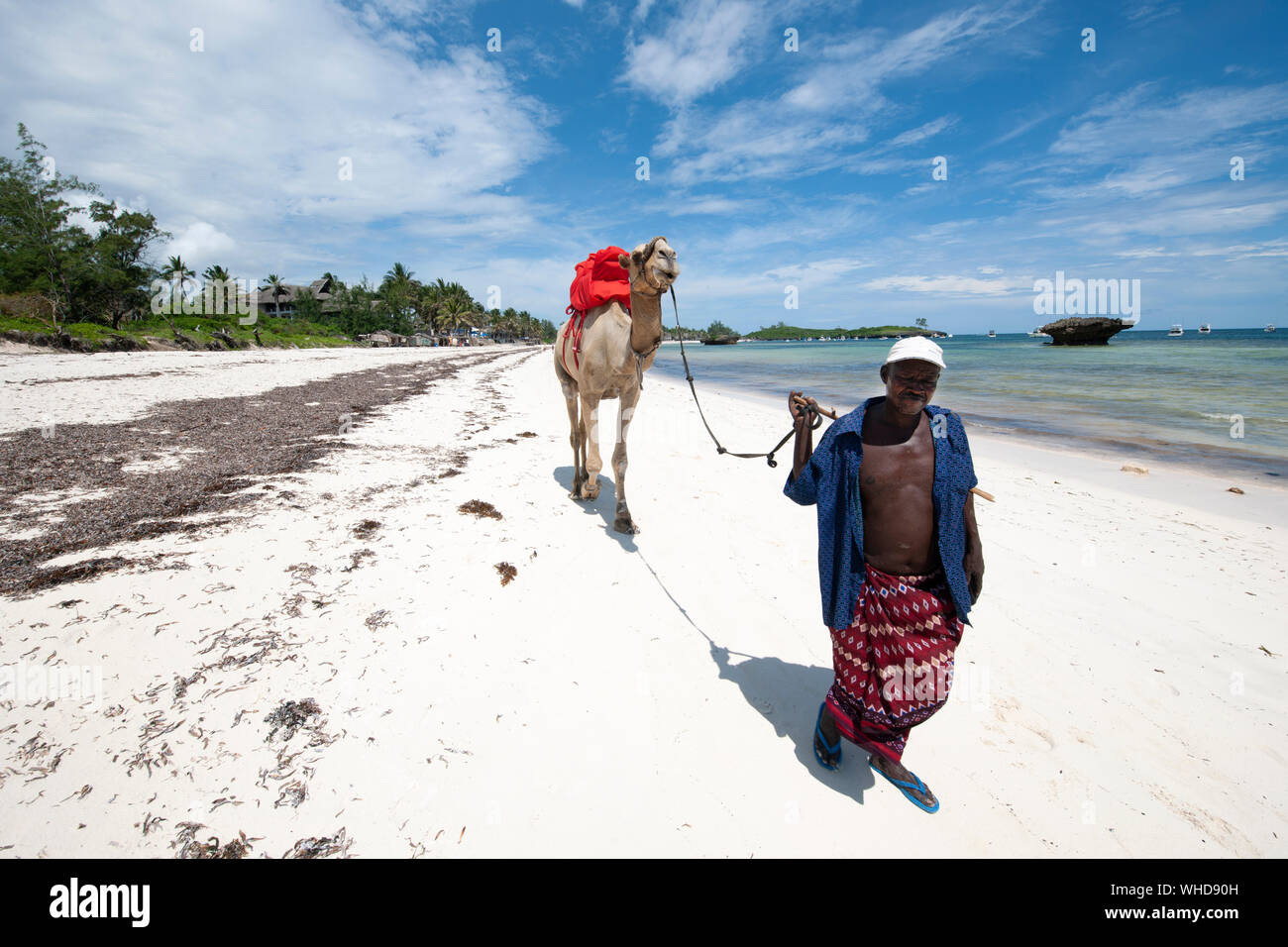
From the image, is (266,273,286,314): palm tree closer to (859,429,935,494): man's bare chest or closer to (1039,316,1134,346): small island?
(859,429,935,494): man's bare chest

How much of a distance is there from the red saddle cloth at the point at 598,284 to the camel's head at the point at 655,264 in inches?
27.5

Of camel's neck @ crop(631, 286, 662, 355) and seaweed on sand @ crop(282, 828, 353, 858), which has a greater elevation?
camel's neck @ crop(631, 286, 662, 355)

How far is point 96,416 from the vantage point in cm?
830

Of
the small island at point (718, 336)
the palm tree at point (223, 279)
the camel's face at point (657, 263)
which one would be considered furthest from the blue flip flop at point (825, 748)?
the small island at point (718, 336)

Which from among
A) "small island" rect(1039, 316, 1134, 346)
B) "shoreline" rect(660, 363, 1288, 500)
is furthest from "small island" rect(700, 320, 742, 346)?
"shoreline" rect(660, 363, 1288, 500)

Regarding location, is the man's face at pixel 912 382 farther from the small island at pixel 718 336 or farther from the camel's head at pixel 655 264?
the small island at pixel 718 336

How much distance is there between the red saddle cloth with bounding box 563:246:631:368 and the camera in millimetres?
4871

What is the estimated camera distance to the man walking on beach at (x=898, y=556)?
2225 millimetres

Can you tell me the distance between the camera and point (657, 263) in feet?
12.5

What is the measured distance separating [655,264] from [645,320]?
61 cm
